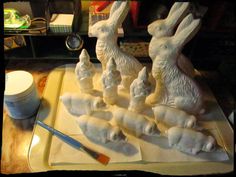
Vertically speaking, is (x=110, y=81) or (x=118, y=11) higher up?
(x=118, y=11)

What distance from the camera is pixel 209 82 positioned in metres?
0.79

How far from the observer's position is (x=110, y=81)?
0.63 metres

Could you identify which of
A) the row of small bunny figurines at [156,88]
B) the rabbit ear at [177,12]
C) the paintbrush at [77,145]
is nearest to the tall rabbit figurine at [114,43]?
the row of small bunny figurines at [156,88]

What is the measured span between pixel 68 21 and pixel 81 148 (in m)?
0.38

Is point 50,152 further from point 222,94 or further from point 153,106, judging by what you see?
point 222,94

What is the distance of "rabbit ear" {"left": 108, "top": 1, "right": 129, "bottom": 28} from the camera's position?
58 centimetres

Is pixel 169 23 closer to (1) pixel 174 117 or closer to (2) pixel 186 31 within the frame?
(2) pixel 186 31

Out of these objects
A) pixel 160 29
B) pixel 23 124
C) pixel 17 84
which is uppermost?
pixel 160 29

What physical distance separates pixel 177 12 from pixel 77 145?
395 mm

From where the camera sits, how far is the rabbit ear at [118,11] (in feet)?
1.89

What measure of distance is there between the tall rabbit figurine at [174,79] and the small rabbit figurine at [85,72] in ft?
0.56

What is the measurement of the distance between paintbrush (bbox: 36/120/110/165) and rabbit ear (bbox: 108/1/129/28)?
31cm

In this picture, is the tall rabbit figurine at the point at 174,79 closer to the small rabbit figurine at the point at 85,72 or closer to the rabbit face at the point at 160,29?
the rabbit face at the point at 160,29

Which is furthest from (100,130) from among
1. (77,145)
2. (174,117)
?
(174,117)
